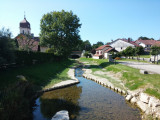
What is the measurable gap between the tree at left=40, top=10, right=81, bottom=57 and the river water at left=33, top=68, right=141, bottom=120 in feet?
63.0

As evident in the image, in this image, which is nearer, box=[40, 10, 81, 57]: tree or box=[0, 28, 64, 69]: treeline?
box=[0, 28, 64, 69]: treeline

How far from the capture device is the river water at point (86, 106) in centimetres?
764

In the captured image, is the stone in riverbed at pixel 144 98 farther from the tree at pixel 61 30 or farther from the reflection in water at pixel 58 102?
the tree at pixel 61 30

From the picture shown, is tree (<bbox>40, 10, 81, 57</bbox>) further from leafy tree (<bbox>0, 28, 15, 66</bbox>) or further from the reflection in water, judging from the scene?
the reflection in water

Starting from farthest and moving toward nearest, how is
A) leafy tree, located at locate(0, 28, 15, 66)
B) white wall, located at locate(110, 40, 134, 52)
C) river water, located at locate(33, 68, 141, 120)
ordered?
white wall, located at locate(110, 40, 134, 52) → leafy tree, located at locate(0, 28, 15, 66) → river water, located at locate(33, 68, 141, 120)

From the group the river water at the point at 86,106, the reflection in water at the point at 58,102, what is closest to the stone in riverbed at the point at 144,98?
the river water at the point at 86,106

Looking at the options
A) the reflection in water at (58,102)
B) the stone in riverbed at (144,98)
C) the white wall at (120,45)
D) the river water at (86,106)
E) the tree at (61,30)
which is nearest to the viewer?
the river water at (86,106)

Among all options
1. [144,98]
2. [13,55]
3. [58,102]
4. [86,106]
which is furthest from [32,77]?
[144,98]

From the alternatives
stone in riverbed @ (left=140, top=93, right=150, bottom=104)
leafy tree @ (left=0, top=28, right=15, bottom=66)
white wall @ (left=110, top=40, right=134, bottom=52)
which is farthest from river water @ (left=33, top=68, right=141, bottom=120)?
white wall @ (left=110, top=40, right=134, bottom=52)

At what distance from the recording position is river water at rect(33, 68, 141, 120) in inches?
301

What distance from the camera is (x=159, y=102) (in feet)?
25.0

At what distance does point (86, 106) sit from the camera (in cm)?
897

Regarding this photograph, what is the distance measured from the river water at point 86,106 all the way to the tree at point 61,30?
→ 19.2m

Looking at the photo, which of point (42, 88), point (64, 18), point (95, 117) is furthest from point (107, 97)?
point (64, 18)
